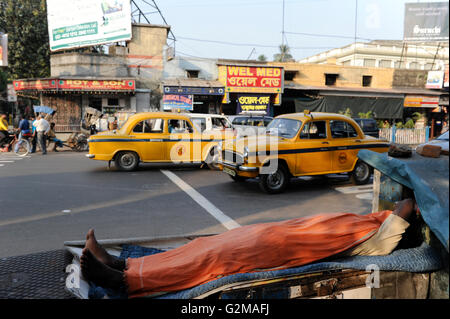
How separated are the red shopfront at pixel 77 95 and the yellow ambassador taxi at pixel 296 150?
Answer: 15.1 meters

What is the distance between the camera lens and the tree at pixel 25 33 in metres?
26.2

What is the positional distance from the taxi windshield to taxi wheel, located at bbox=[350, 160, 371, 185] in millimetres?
2171

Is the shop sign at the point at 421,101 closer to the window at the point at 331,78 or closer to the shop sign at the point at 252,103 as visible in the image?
the window at the point at 331,78

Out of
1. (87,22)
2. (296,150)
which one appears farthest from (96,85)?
(296,150)

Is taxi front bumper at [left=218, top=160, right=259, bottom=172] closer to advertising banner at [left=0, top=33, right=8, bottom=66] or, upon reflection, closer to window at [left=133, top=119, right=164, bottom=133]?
window at [left=133, top=119, right=164, bottom=133]

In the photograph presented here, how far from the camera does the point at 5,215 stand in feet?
21.4

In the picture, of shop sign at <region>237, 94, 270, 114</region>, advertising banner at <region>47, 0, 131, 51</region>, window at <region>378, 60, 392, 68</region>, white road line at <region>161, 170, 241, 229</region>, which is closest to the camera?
white road line at <region>161, 170, 241, 229</region>

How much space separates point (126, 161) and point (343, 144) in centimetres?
675

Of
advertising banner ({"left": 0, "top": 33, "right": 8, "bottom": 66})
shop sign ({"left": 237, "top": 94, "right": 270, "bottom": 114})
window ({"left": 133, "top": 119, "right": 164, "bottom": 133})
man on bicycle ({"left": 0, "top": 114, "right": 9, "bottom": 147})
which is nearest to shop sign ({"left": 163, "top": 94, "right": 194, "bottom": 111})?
shop sign ({"left": 237, "top": 94, "right": 270, "bottom": 114})

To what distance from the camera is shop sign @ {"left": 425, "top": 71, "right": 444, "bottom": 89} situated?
27.5 metres

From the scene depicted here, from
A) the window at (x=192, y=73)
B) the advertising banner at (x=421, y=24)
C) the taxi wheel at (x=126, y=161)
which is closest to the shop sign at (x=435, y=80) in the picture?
the advertising banner at (x=421, y=24)
